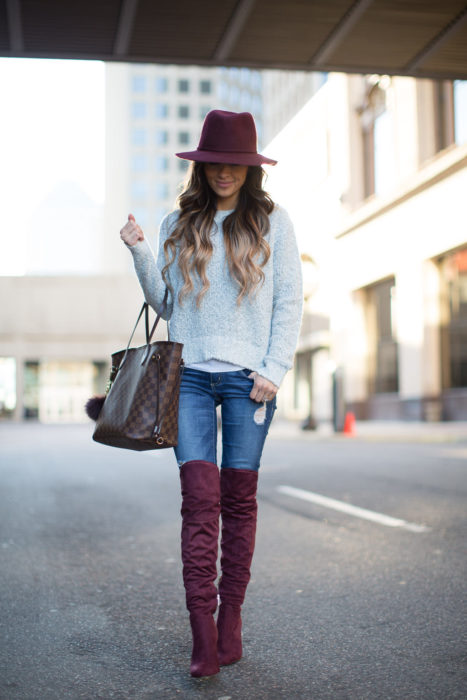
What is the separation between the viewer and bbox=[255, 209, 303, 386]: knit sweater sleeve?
3014mm

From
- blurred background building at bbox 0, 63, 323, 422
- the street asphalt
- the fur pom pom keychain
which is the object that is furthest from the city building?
the fur pom pom keychain

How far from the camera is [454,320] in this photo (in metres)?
23.2

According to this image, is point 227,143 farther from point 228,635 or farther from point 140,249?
point 228,635

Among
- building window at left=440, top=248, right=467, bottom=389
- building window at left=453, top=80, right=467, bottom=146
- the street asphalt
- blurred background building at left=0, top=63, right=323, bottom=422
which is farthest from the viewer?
blurred background building at left=0, top=63, right=323, bottom=422

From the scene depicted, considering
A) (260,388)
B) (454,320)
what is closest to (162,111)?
(454,320)

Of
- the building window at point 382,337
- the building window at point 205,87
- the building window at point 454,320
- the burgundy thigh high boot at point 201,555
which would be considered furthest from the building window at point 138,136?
the burgundy thigh high boot at point 201,555

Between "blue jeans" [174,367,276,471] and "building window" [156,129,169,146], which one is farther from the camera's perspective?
"building window" [156,129,169,146]

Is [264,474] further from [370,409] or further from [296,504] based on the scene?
[370,409]

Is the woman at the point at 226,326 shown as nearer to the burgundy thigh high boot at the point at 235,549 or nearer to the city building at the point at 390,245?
the burgundy thigh high boot at the point at 235,549

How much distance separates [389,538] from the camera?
5500 millimetres

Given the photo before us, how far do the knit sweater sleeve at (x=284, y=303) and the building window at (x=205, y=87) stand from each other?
89.7 m

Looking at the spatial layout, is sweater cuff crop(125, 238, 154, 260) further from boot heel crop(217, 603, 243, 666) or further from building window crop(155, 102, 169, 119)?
building window crop(155, 102, 169, 119)

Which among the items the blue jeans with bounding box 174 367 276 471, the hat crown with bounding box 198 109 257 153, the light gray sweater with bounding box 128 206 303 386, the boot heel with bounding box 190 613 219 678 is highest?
the hat crown with bounding box 198 109 257 153

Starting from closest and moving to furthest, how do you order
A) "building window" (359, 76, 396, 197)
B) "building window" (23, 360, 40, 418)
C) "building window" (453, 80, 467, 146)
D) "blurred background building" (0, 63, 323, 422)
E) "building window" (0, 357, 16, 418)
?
"building window" (453, 80, 467, 146)
"building window" (359, 76, 396, 197)
"building window" (0, 357, 16, 418)
"building window" (23, 360, 40, 418)
"blurred background building" (0, 63, 323, 422)
